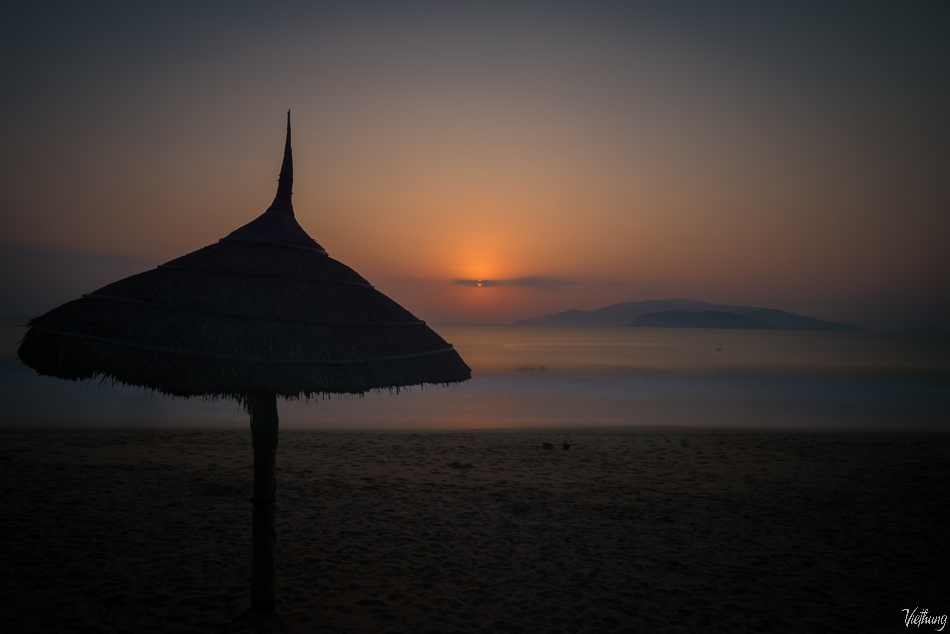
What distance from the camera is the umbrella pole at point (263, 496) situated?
3904 millimetres

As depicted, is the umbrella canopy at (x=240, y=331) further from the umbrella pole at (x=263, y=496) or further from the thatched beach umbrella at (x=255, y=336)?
the umbrella pole at (x=263, y=496)

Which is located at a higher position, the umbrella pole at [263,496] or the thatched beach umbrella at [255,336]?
the thatched beach umbrella at [255,336]

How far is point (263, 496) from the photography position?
13.2 feet

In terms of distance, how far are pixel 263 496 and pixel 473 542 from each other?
2952mm

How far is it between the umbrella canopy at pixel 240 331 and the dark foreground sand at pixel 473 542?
7.52 ft

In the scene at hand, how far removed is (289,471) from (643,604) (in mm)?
6479
